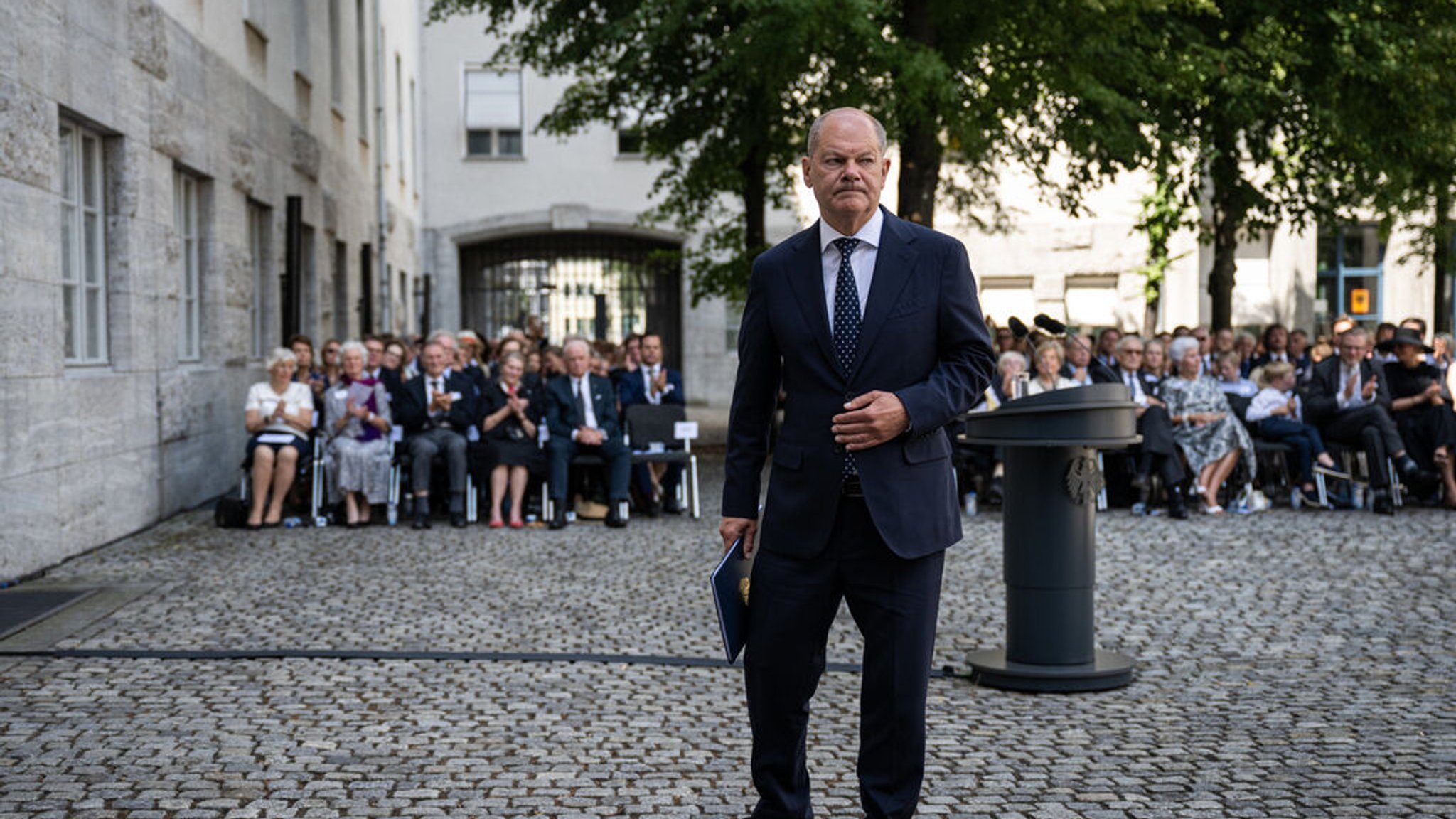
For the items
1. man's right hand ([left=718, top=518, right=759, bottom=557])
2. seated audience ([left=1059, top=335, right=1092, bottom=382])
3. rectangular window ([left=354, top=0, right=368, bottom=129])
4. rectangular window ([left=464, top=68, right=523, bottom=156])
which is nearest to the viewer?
man's right hand ([left=718, top=518, right=759, bottom=557])

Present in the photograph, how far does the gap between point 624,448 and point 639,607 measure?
4864mm

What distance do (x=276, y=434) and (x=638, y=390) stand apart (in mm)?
3518

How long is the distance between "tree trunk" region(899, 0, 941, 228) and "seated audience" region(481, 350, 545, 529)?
4.88 metres

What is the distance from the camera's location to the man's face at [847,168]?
4055 mm

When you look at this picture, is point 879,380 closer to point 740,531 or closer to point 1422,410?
point 740,531

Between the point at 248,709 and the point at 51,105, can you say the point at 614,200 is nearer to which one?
the point at 51,105

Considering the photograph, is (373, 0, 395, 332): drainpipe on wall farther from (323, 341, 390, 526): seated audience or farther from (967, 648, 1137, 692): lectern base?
(967, 648, 1137, 692): lectern base

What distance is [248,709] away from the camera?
659 cm

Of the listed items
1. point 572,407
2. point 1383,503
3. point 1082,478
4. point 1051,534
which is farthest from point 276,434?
point 1383,503

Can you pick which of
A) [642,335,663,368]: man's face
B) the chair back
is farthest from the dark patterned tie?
[642,335,663,368]: man's face

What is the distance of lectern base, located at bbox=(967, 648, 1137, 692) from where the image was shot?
709 cm

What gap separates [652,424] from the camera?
49.2ft

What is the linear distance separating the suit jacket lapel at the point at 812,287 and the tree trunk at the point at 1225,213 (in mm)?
17468

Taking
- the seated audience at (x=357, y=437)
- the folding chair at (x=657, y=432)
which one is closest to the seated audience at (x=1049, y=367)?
the folding chair at (x=657, y=432)
